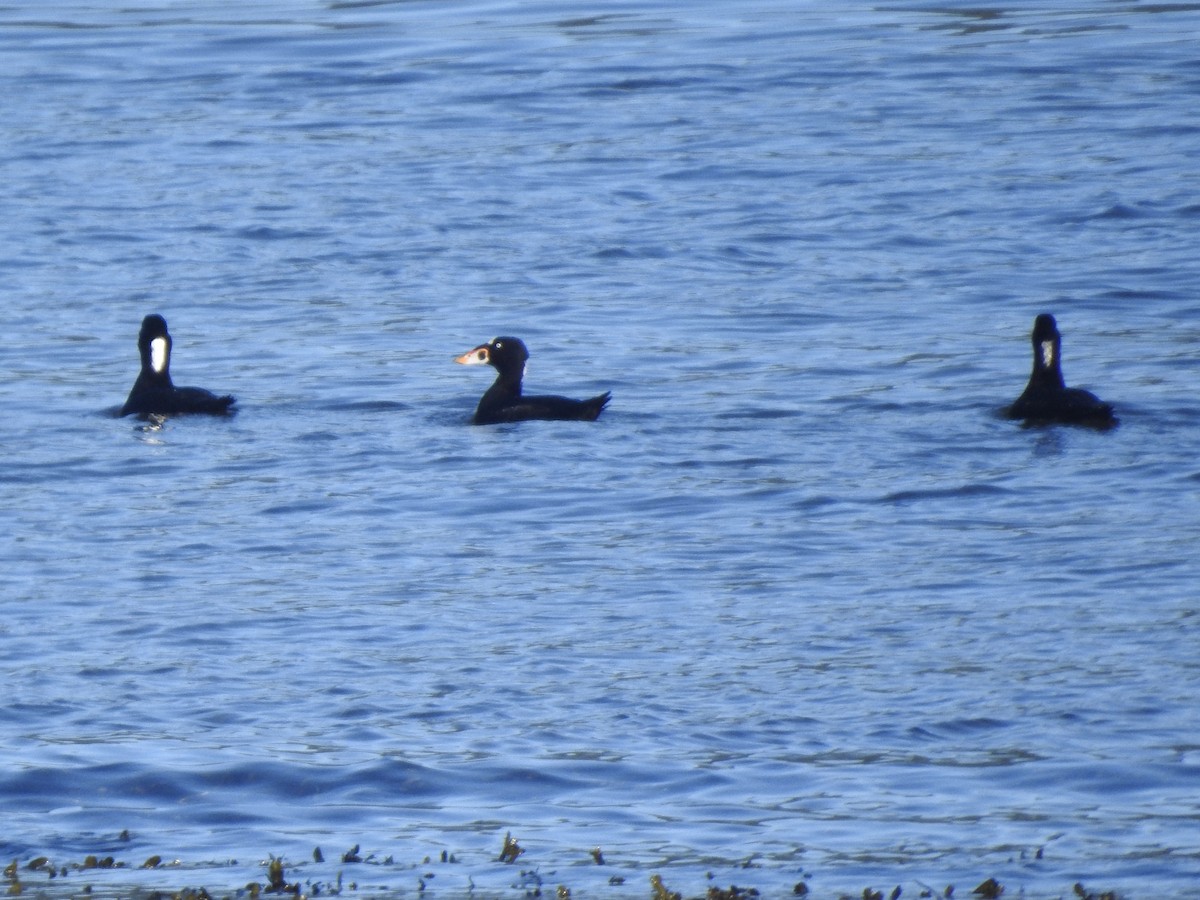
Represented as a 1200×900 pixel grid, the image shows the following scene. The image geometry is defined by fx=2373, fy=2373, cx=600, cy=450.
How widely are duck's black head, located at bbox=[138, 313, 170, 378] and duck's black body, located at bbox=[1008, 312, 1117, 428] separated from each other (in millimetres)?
6725

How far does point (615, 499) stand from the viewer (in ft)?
50.0

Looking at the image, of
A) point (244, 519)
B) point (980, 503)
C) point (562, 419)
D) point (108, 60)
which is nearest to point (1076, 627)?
point (980, 503)

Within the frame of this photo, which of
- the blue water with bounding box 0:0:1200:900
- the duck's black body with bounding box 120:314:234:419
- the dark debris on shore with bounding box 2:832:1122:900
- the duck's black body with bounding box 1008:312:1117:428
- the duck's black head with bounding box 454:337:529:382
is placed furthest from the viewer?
the duck's black head with bounding box 454:337:529:382

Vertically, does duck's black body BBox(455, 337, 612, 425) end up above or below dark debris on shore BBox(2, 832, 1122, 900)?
above

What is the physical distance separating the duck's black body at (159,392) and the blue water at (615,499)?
17cm

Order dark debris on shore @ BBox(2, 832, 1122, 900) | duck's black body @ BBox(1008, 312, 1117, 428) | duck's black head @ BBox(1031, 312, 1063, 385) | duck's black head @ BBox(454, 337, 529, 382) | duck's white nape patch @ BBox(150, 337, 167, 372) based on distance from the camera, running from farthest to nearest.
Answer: duck's white nape patch @ BBox(150, 337, 167, 372) < duck's black head @ BBox(454, 337, 529, 382) < duck's black head @ BBox(1031, 312, 1063, 385) < duck's black body @ BBox(1008, 312, 1117, 428) < dark debris on shore @ BBox(2, 832, 1122, 900)

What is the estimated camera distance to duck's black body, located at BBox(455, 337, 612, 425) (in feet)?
58.3

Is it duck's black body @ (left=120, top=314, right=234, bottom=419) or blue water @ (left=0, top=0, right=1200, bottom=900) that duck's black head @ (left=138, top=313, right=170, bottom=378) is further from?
blue water @ (left=0, top=0, right=1200, bottom=900)

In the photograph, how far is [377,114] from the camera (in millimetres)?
36906

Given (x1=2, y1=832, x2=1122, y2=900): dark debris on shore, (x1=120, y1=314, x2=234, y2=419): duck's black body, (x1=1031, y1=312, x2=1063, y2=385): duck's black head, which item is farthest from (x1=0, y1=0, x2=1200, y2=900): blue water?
(x1=1031, y1=312, x2=1063, y2=385): duck's black head

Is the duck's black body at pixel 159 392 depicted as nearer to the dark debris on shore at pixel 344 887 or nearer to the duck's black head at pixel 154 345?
the duck's black head at pixel 154 345

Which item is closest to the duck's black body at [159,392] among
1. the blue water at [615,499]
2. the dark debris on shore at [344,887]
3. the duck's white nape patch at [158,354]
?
the duck's white nape patch at [158,354]

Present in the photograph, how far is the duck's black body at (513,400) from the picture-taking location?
1778cm

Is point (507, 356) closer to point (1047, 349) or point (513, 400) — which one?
point (513, 400)
